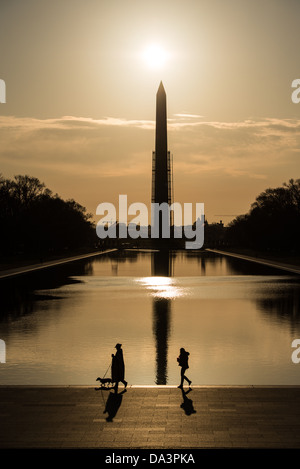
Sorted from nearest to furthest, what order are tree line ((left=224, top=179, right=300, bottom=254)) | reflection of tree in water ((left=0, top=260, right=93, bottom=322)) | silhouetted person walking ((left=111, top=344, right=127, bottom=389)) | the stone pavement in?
the stone pavement → silhouetted person walking ((left=111, top=344, right=127, bottom=389)) → reflection of tree in water ((left=0, top=260, right=93, bottom=322)) → tree line ((left=224, top=179, right=300, bottom=254))

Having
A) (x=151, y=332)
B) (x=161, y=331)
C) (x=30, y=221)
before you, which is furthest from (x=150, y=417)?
(x=30, y=221)

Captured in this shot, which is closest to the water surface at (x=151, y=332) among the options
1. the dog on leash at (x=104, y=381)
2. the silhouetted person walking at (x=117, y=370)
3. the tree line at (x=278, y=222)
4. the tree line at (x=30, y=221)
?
the dog on leash at (x=104, y=381)

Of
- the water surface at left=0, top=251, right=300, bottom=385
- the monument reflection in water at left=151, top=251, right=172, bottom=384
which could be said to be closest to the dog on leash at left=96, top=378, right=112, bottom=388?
the water surface at left=0, top=251, right=300, bottom=385

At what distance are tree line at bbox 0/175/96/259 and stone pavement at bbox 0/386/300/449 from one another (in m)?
55.3

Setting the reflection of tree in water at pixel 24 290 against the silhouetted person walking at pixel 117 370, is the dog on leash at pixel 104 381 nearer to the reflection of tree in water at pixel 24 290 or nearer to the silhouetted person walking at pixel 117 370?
the silhouetted person walking at pixel 117 370

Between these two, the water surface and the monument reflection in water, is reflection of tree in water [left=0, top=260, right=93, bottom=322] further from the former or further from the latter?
the monument reflection in water

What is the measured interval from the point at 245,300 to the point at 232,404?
684 inches

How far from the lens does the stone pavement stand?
8.40m

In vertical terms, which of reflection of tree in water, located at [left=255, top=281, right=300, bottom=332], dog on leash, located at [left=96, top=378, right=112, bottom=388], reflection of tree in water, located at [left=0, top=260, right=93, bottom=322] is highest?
dog on leash, located at [left=96, top=378, right=112, bottom=388]

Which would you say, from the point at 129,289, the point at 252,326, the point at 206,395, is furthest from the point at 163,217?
Answer: the point at 206,395

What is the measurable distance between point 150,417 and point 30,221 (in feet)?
226

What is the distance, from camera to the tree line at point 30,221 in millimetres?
72800

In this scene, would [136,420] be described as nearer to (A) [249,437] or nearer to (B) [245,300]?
(A) [249,437]

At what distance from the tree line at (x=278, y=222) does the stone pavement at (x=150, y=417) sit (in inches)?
2798
